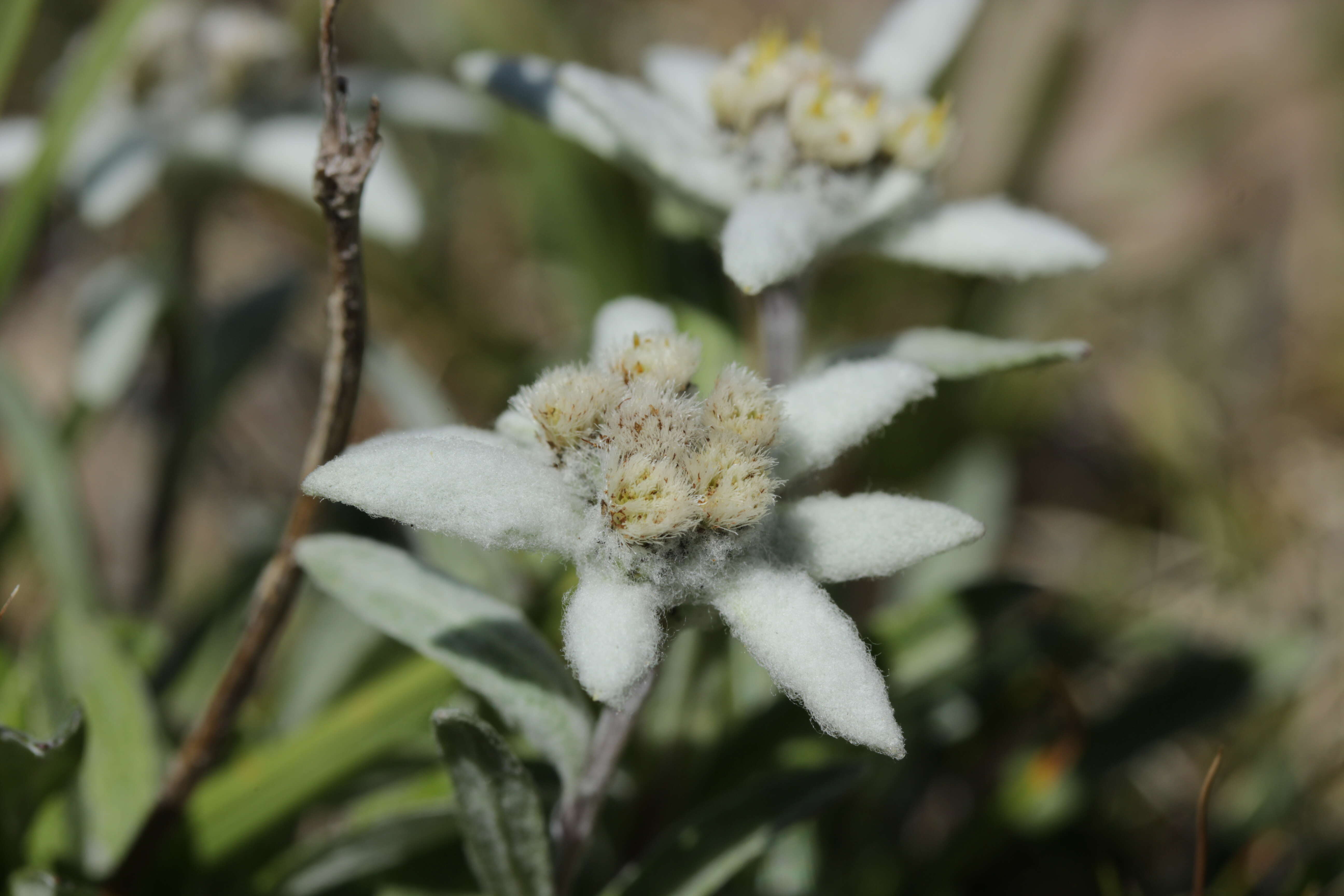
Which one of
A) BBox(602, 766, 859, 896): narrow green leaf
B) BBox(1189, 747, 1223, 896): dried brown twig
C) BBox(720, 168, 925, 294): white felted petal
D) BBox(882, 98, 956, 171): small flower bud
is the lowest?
BBox(1189, 747, 1223, 896): dried brown twig

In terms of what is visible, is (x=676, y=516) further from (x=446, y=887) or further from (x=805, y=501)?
(x=446, y=887)

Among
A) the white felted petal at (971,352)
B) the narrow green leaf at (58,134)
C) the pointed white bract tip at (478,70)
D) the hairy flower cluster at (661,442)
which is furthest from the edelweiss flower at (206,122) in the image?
the hairy flower cluster at (661,442)

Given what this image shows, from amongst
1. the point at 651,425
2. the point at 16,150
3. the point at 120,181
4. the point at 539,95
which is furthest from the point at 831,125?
the point at 16,150

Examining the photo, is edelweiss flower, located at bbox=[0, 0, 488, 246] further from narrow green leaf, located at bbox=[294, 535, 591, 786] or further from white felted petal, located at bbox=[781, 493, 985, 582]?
white felted petal, located at bbox=[781, 493, 985, 582]

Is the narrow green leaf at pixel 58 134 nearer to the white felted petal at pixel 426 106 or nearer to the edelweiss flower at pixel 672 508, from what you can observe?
the white felted petal at pixel 426 106

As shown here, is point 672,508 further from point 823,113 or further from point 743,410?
point 823,113

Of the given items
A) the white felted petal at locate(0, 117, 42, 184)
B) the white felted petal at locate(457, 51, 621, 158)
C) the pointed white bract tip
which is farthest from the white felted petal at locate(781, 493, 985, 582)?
the white felted petal at locate(0, 117, 42, 184)

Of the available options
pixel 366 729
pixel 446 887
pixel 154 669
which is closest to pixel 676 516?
pixel 366 729

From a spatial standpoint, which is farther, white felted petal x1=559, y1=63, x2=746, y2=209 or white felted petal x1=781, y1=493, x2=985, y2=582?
white felted petal x1=559, y1=63, x2=746, y2=209
